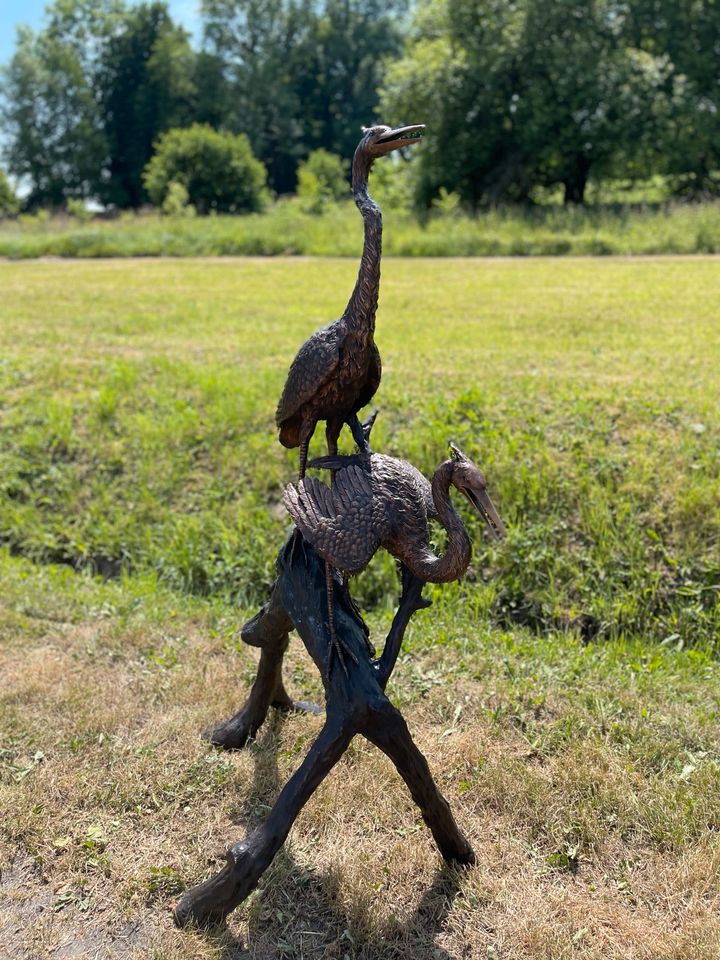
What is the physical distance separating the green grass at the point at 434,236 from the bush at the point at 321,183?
2.83 m

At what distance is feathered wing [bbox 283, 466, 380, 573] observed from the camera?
7.86 ft

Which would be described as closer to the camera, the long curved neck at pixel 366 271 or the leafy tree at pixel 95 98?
the long curved neck at pixel 366 271

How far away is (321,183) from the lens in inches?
1035

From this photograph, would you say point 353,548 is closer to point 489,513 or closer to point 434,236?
point 489,513

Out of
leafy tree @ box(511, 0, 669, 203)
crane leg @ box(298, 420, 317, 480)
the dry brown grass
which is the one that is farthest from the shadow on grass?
leafy tree @ box(511, 0, 669, 203)

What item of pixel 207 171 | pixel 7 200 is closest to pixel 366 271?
pixel 207 171

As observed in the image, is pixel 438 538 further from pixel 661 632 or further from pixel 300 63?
pixel 300 63

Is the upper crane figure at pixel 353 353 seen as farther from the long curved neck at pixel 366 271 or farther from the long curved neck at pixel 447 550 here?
the long curved neck at pixel 447 550

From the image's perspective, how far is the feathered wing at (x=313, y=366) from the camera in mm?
2520

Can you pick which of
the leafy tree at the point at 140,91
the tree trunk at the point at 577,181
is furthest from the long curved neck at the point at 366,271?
the leafy tree at the point at 140,91

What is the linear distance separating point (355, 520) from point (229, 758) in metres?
1.47

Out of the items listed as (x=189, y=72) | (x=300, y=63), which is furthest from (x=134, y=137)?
(x=300, y=63)

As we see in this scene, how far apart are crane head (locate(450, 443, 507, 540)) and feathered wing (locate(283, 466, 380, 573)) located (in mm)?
289

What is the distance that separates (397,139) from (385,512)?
3.80ft
